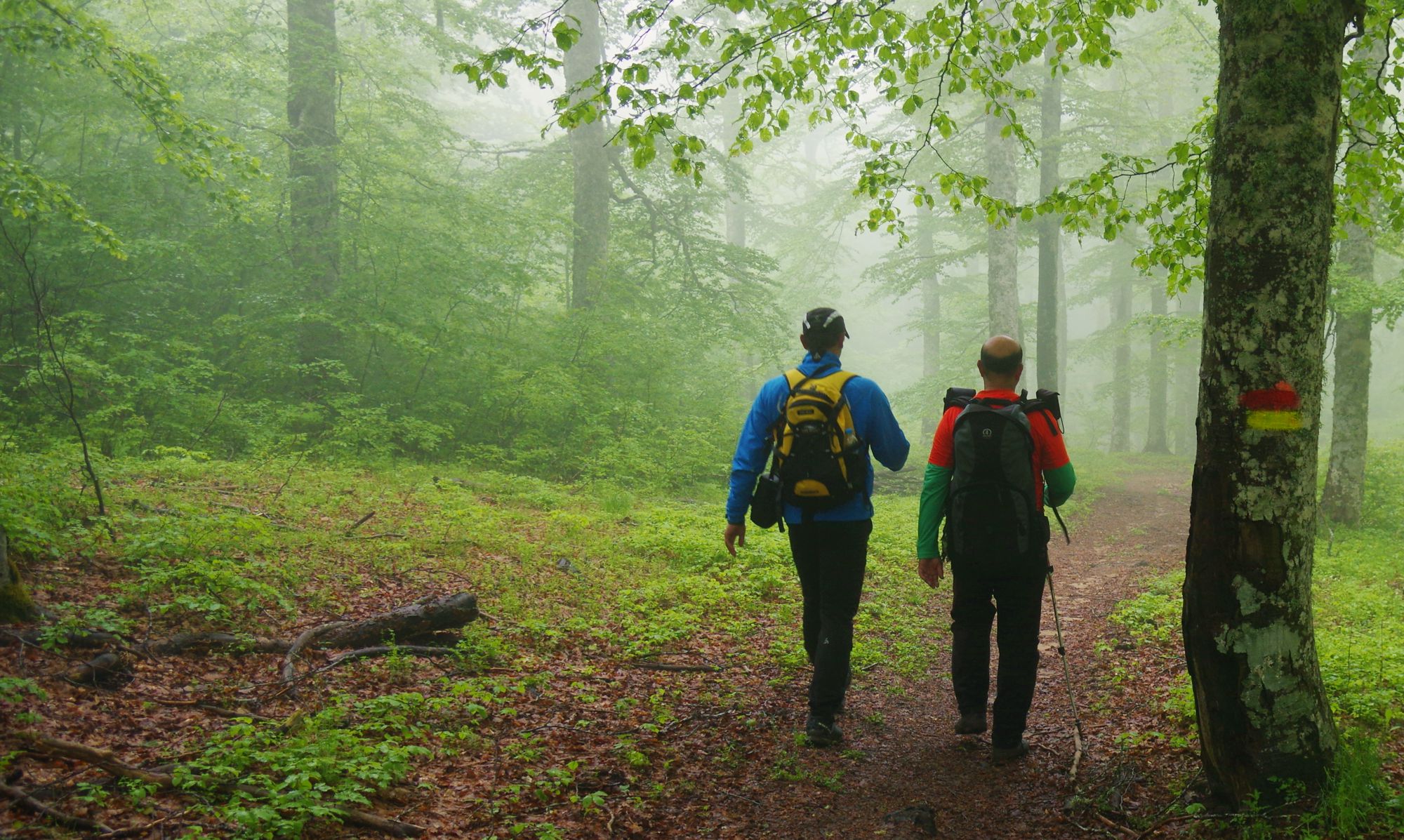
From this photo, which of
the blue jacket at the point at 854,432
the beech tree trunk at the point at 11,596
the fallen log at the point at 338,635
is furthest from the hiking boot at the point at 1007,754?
the beech tree trunk at the point at 11,596

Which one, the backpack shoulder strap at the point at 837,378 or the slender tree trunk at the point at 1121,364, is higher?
the slender tree trunk at the point at 1121,364

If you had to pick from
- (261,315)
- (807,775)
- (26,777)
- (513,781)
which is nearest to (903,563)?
(807,775)

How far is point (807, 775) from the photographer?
13.6 ft

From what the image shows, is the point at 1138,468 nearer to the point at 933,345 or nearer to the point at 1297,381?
the point at 933,345

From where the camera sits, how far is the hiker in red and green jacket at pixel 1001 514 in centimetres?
415

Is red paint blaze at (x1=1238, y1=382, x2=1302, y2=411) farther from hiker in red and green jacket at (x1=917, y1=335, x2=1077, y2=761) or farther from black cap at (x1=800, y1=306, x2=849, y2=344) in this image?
black cap at (x1=800, y1=306, x2=849, y2=344)

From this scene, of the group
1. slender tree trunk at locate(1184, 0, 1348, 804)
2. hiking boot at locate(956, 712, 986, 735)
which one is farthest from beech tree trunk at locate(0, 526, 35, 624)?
slender tree trunk at locate(1184, 0, 1348, 804)

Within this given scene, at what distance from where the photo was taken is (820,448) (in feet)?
14.6

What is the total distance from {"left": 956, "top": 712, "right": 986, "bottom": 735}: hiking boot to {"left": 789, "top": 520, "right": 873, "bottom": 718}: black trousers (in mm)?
680

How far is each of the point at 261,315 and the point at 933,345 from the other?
2254 centimetres

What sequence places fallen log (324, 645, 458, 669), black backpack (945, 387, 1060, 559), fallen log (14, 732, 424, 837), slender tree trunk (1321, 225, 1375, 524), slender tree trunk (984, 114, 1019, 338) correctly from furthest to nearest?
slender tree trunk (984, 114, 1019, 338) < slender tree trunk (1321, 225, 1375, 524) < fallen log (324, 645, 458, 669) < black backpack (945, 387, 1060, 559) < fallen log (14, 732, 424, 837)

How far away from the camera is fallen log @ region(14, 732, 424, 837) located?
3201 mm

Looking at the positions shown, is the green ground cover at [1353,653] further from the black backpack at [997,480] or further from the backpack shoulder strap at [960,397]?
the backpack shoulder strap at [960,397]

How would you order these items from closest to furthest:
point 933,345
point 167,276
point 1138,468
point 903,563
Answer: point 903,563
point 167,276
point 1138,468
point 933,345
